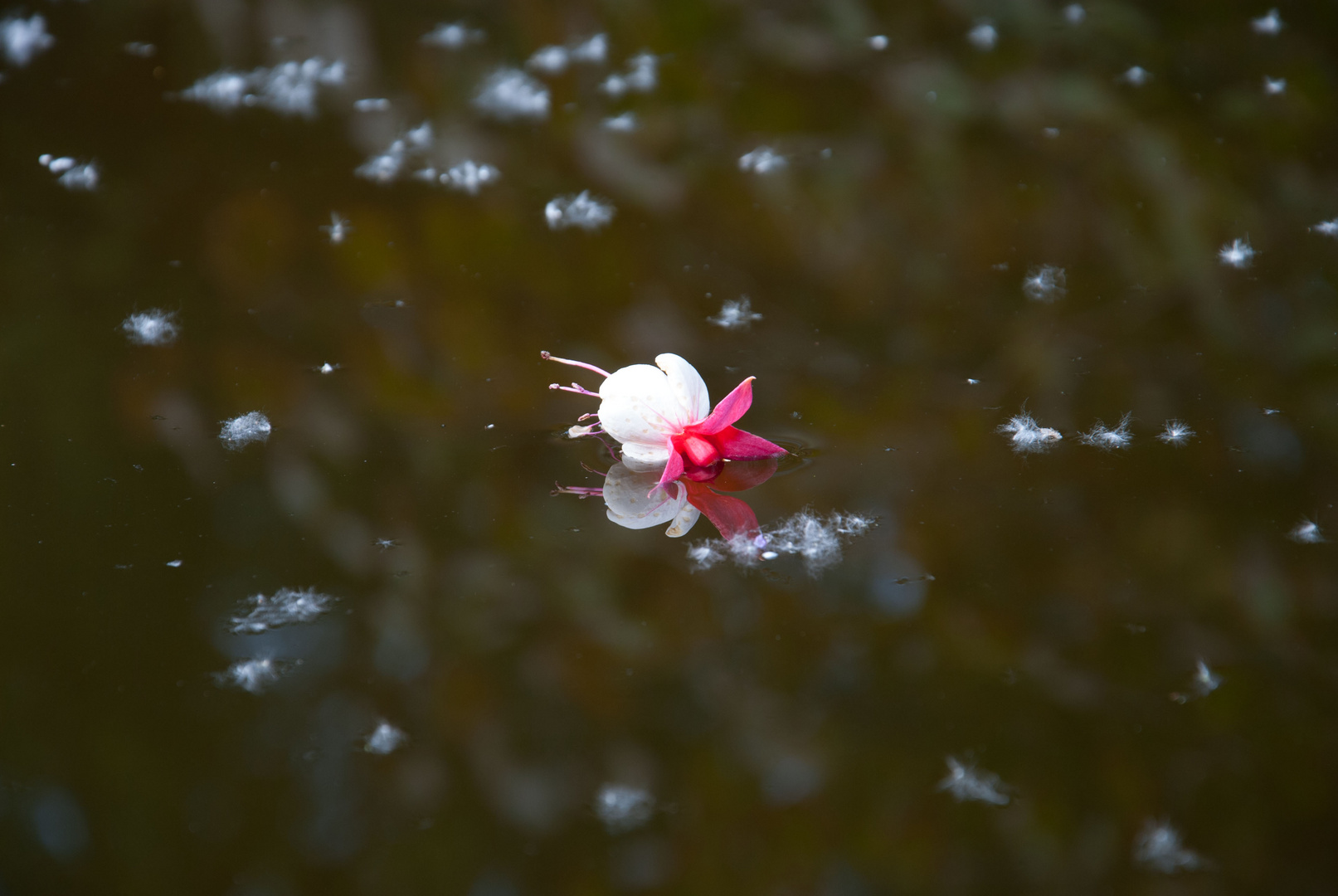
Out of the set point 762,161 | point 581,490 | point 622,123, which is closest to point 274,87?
point 622,123

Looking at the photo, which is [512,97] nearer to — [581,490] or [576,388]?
[576,388]

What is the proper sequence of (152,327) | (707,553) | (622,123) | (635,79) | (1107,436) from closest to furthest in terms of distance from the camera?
(707,553)
(1107,436)
(152,327)
(622,123)
(635,79)

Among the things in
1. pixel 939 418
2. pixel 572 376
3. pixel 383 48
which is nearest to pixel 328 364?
pixel 572 376

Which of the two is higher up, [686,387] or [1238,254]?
[686,387]

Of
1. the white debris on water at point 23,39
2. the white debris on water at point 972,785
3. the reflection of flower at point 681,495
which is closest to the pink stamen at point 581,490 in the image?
the reflection of flower at point 681,495

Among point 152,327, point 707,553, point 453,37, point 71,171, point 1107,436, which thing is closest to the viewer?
point 707,553

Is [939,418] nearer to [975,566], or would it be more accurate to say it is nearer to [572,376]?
[975,566]

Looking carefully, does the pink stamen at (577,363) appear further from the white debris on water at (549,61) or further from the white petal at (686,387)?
the white debris on water at (549,61)
